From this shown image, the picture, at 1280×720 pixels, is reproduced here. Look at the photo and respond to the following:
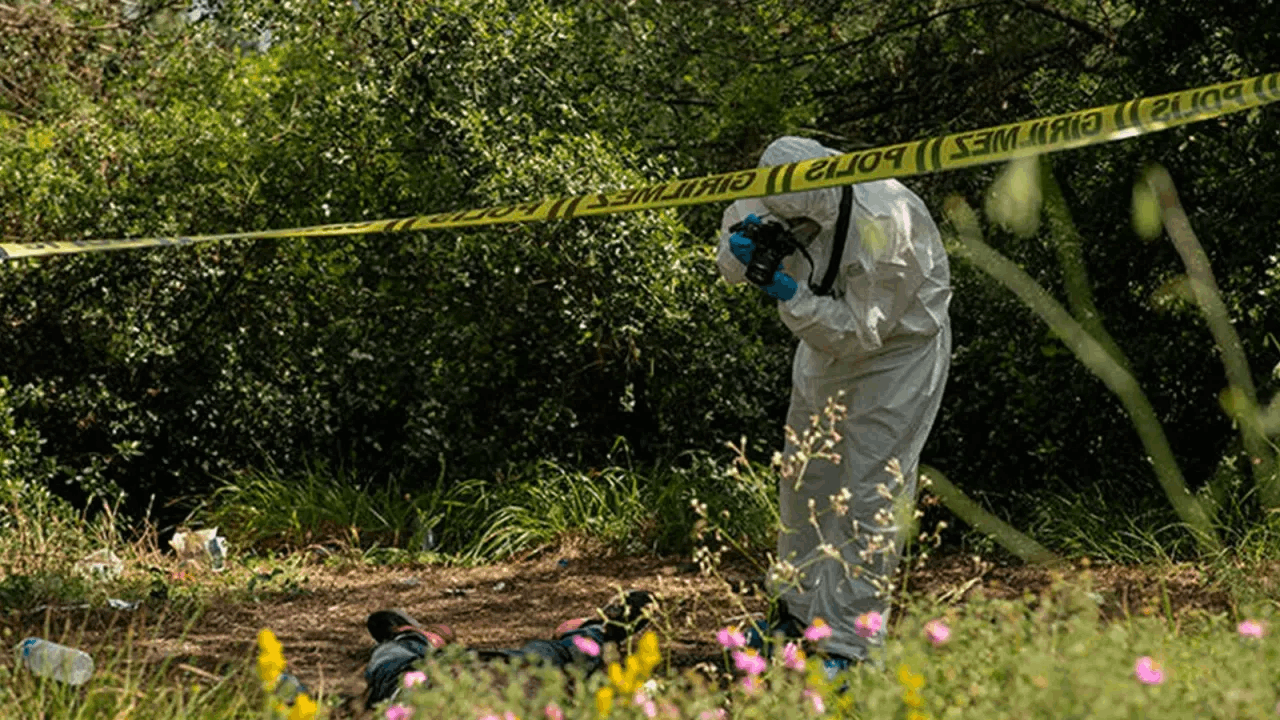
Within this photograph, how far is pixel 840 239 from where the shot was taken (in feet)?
16.8

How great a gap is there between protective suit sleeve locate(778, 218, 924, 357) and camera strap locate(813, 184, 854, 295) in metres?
0.03

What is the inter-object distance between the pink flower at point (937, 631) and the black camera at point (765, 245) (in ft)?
6.02

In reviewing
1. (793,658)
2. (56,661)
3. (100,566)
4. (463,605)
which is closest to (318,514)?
(100,566)

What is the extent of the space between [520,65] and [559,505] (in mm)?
2209

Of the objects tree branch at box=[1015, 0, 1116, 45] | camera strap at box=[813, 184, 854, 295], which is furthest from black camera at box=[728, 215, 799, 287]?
tree branch at box=[1015, 0, 1116, 45]

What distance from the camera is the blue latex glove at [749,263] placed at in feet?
16.5

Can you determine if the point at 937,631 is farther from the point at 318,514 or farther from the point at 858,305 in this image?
the point at 318,514

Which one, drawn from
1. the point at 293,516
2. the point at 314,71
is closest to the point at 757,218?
the point at 293,516

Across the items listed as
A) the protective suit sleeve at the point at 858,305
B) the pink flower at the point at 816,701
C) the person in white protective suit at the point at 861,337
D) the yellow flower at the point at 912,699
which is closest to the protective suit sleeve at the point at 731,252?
the person in white protective suit at the point at 861,337

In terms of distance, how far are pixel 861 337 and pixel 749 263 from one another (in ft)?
1.18

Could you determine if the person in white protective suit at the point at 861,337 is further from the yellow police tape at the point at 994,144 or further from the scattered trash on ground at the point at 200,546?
the scattered trash on ground at the point at 200,546

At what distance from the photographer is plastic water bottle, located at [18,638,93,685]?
4.35m

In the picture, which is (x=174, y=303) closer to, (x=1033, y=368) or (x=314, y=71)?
(x=314, y=71)

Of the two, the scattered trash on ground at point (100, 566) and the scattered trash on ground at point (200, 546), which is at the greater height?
the scattered trash on ground at point (100, 566)
